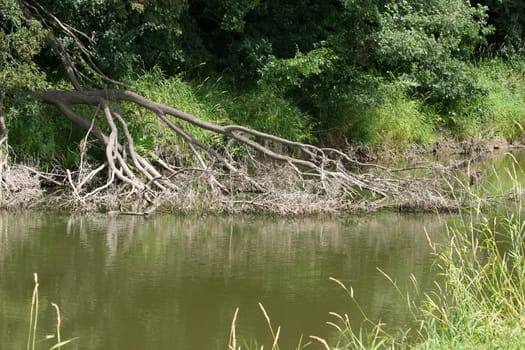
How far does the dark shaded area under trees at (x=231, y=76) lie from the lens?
13.5 metres

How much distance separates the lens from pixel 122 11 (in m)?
15.7

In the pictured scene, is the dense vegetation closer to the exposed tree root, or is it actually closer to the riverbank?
the exposed tree root

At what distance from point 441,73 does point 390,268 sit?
11449mm

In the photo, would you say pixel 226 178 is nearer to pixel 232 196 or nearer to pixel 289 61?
pixel 232 196

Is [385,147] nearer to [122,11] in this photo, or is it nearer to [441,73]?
[441,73]

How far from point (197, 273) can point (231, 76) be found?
1051 cm

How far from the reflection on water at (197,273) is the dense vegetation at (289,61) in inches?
161

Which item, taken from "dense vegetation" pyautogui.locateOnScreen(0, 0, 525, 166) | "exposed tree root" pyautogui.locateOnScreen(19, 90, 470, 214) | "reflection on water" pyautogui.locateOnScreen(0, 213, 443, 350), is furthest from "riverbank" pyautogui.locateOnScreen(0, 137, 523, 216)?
"dense vegetation" pyautogui.locateOnScreen(0, 0, 525, 166)

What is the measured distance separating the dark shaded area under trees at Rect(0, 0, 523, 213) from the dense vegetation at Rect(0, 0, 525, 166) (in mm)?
35

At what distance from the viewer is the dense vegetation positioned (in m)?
16.8

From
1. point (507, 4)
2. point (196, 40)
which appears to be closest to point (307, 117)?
point (196, 40)

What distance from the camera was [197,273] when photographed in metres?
9.28

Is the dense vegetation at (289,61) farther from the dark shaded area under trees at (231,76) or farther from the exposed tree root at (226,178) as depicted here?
the exposed tree root at (226,178)

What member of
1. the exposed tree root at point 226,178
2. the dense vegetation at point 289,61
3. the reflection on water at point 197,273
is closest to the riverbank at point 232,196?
the exposed tree root at point 226,178
